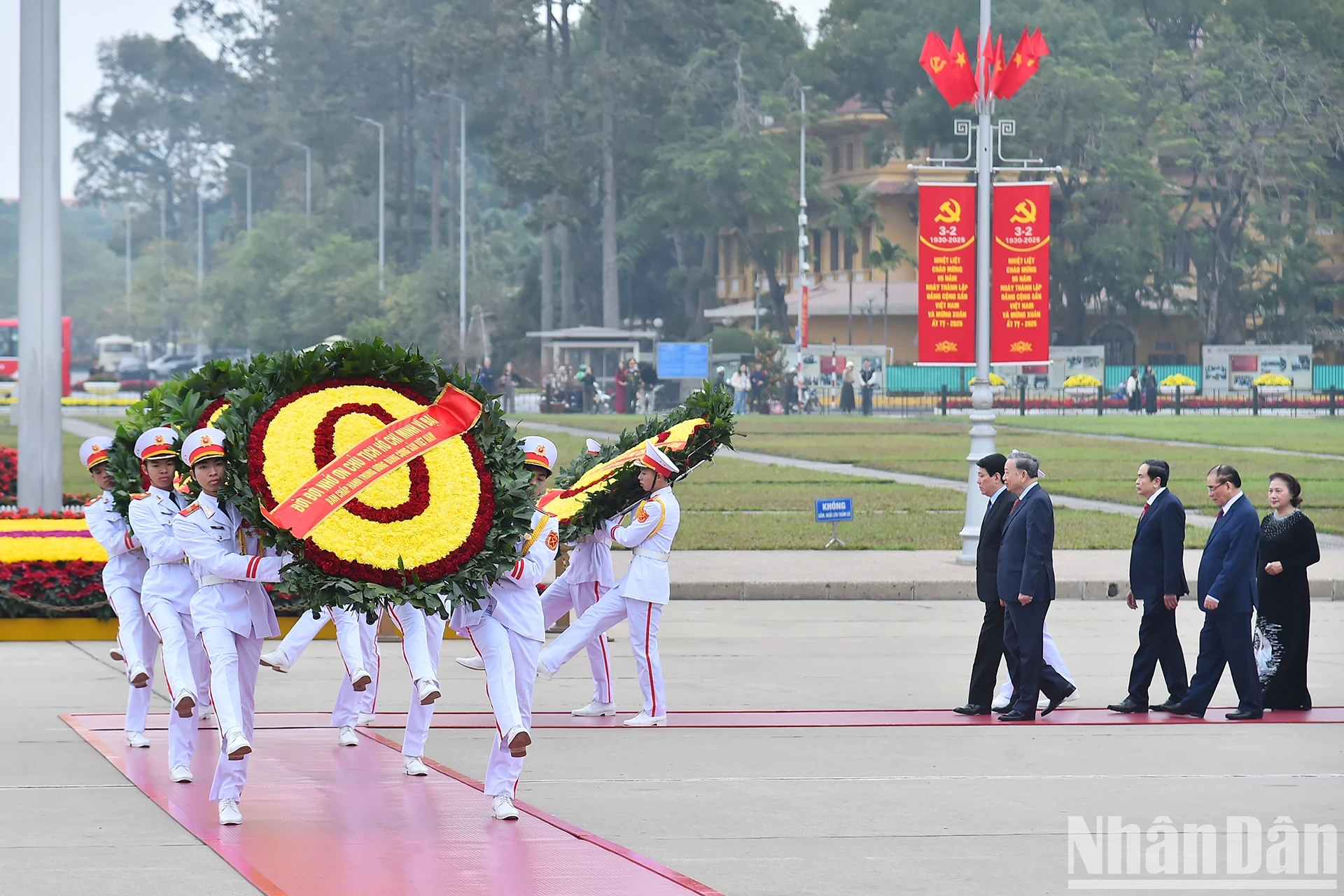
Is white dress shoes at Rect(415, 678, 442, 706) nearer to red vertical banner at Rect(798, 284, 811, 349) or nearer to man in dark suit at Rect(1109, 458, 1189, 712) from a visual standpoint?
man in dark suit at Rect(1109, 458, 1189, 712)

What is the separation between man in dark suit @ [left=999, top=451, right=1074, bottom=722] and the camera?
11.4 metres

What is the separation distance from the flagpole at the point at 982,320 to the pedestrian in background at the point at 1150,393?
4142 cm

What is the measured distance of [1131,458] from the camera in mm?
38219

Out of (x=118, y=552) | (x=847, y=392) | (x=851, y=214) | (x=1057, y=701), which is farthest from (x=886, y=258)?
(x=118, y=552)

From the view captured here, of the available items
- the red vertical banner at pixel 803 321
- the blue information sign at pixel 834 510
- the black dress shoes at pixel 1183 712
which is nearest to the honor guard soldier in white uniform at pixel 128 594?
the black dress shoes at pixel 1183 712

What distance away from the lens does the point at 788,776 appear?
979 cm

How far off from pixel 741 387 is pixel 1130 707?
47922 millimetres

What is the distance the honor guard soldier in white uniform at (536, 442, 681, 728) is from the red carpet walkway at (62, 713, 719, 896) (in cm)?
157

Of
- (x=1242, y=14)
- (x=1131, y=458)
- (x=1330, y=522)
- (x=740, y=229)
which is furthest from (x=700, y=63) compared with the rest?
(x=1330, y=522)

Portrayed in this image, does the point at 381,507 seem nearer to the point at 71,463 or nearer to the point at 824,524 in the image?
the point at 824,524

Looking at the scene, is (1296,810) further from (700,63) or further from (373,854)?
(700,63)

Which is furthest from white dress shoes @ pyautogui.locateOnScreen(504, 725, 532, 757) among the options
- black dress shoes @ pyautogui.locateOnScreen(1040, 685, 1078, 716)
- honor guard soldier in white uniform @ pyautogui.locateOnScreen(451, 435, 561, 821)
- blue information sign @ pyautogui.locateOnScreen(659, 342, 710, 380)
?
blue information sign @ pyautogui.locateOnScreen(659, 342, 710, 380)

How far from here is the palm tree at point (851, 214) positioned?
74.0 metres

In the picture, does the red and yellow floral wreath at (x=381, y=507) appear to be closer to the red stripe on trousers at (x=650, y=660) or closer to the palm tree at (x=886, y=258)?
the red stripe on trousers at (x=650, y=660)
